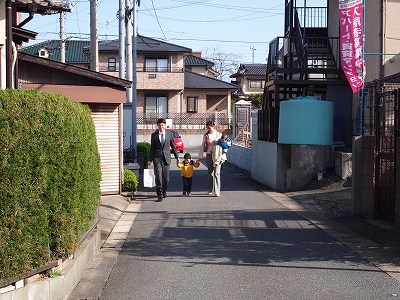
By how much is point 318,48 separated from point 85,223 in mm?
13872

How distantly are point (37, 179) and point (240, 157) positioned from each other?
20.6 metres

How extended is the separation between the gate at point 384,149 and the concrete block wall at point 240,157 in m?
12.6

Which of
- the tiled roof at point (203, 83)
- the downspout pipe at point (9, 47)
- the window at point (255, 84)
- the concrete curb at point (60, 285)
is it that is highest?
the window at point (255, 84)

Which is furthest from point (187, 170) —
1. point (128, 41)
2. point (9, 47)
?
point (128, 41)

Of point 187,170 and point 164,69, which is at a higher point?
point 164,69

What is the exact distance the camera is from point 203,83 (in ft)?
159

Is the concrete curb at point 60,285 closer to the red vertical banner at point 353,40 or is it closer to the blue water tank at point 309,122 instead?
the red vertical banner at point 353,40

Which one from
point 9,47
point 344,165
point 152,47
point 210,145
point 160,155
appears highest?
point 152,47

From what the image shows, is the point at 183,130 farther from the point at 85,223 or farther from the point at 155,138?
the point at 85,223

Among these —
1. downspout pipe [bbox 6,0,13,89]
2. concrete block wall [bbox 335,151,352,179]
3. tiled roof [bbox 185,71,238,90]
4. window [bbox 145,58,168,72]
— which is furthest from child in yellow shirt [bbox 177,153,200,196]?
tiled roof [bbox 185,71,238,90]

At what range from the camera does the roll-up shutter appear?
13.5m

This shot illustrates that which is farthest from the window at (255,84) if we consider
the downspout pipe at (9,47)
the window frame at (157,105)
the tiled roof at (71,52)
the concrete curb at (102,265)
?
the downspout pipe at (9,47)

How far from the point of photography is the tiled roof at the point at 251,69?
65750mm

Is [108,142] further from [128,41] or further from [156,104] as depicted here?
[156,104]
